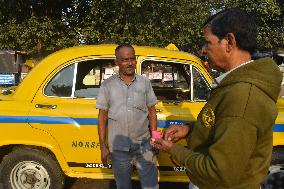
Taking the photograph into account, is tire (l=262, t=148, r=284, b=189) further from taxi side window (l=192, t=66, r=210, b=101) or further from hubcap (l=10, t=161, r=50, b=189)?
hubcap (l=10, t=161, r=50, b=189)

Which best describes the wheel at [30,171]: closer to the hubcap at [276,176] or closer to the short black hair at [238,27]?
the hubcap at [276,176]

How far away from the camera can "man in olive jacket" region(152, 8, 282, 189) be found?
1595 mm

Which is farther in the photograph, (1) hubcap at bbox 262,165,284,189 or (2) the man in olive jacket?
(1) hubcap at bbox 262,165,284,189

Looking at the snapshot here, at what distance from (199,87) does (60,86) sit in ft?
5.78

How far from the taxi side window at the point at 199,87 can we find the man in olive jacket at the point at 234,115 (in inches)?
113

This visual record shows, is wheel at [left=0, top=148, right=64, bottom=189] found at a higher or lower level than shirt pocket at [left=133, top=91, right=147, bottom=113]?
lower

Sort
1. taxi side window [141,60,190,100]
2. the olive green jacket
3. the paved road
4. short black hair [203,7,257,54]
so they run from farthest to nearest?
the paved road < taxi side window [141,60,190,100] < short black hair [203,7,257,54] < the olive green jacket

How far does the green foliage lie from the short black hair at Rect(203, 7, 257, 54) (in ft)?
49.3

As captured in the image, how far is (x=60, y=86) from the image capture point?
15.5 ft

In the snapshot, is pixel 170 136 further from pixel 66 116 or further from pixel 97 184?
pixel 97 184

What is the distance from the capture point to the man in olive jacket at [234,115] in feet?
5.23

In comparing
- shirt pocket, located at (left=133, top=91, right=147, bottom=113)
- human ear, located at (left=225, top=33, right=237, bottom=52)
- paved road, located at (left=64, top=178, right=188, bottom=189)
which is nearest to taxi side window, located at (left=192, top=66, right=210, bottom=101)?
shirt pocket, located at (left=133, top=91, right=147, bottom=113)

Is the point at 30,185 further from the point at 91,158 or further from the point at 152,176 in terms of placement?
the point at 152,176

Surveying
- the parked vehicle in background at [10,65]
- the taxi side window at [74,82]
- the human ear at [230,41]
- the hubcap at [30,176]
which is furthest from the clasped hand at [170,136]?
the parked vehicle in background at [10,65]
